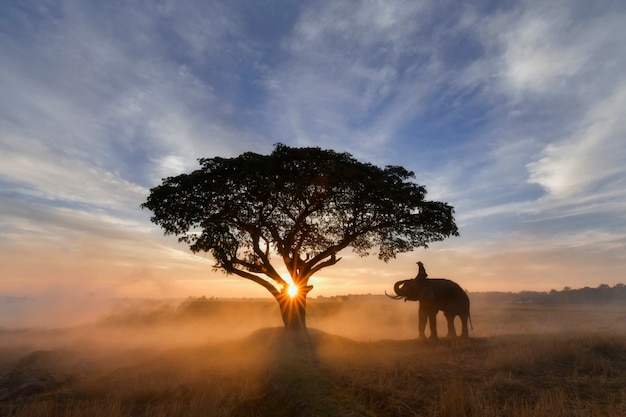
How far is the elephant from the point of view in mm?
21328

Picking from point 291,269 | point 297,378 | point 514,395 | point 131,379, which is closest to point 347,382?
point 297,378

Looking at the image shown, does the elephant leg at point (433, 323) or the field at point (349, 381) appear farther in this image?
the elephant leg at point (433, 323)

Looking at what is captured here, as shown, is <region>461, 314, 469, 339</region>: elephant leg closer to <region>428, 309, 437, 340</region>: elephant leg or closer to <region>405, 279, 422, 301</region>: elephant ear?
<region>428, 309, 437, 340</region>: elephant leg

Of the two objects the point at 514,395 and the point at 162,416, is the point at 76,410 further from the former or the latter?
the point at 514,395

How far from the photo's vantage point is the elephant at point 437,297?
21.3m

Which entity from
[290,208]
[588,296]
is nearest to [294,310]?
[290,208]

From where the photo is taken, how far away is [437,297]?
2173 centimetres

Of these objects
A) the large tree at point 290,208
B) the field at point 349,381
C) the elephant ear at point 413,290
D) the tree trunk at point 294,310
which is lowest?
the field at point 349,381

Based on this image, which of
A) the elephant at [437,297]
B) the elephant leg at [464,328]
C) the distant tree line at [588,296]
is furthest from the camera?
the distant tree line at [588,296]

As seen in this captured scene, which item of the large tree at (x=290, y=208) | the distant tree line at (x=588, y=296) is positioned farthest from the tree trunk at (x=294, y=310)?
the distant tree line at (x=588, y=296)

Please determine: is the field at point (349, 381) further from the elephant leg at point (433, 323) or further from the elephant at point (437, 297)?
the elephant at point (437, 297)

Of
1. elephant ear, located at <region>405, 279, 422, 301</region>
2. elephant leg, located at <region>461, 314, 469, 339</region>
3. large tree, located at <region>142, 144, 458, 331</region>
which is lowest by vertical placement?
elephant leg, located at <region>461, 314, 469, 339</region>

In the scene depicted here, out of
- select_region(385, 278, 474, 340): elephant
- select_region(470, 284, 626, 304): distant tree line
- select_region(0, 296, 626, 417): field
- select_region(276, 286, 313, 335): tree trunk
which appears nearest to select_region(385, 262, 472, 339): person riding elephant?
select_region(385, 278, 474, 340): elephant

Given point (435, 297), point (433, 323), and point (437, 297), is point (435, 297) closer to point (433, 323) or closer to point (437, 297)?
point (437, 297)
